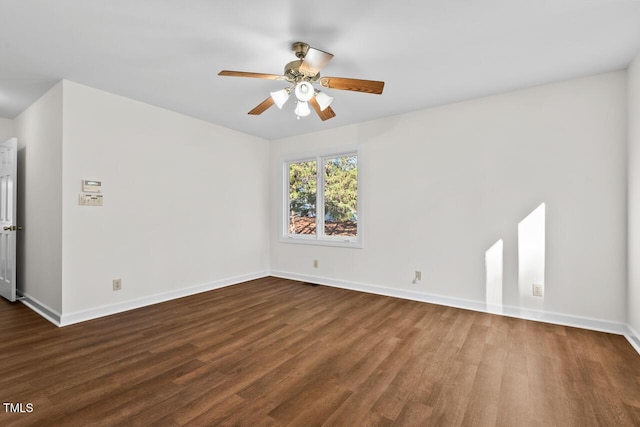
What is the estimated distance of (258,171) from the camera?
5133mm

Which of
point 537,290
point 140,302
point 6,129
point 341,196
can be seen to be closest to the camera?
point 537,290

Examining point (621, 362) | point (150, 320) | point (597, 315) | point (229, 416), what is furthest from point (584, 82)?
point (150, 320)

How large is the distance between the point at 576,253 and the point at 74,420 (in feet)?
13.6

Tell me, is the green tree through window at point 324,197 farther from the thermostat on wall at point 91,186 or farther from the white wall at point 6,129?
the white wall at point 6,129

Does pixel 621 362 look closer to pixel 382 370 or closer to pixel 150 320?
pixel 382 370

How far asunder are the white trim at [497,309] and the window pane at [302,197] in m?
0.92

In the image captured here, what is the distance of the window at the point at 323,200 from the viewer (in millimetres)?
4480

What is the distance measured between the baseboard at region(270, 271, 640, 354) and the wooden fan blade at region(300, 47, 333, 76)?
9.61ft

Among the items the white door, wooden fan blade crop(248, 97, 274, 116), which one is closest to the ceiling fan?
wooden fan blade crop(248, 97, 274, 116)

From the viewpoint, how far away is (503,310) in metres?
3.23

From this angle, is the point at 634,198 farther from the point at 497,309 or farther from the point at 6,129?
the point at 6,129

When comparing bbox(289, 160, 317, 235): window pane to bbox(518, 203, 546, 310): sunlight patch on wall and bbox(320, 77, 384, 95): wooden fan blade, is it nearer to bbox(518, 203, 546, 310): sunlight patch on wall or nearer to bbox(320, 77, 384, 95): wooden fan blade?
bbox(320, 77, 384, 95): wooden fan blade

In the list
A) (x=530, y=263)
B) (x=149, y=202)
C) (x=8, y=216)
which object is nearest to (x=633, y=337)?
(x=530, y=263)

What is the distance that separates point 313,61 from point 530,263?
2974 millimetres
